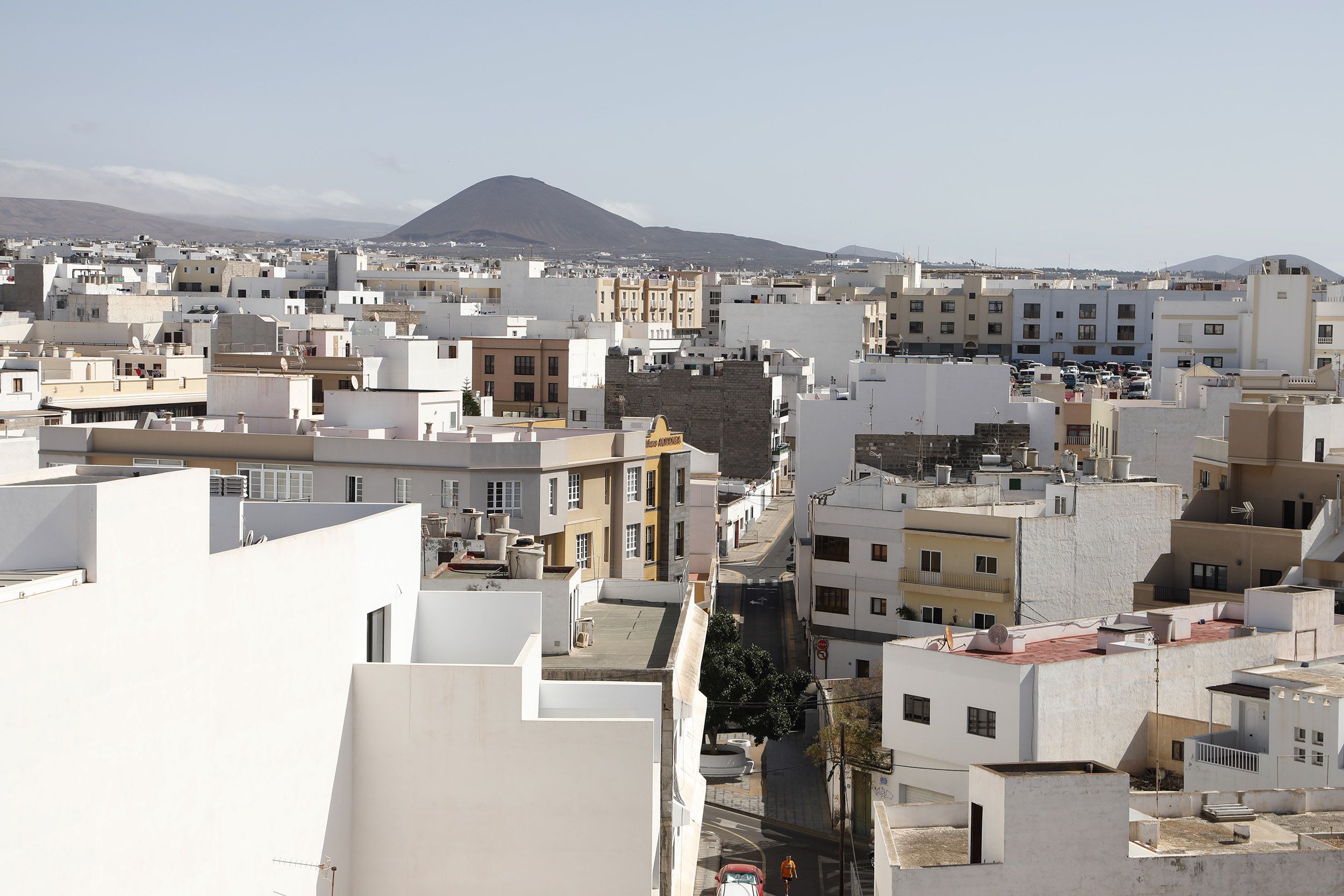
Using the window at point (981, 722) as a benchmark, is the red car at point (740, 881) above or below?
below

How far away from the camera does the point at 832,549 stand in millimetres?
39969

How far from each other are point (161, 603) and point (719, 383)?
214 feet

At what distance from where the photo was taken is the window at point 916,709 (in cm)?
2859

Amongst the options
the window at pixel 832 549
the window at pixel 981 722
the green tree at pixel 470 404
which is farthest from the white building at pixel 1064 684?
the green tree at pixel 470 404

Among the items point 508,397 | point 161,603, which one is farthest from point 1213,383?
point 161,603

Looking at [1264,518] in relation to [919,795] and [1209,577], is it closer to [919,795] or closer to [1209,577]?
[1209,577]

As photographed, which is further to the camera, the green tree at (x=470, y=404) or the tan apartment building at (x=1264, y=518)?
the green tree at (x=470, y=404)

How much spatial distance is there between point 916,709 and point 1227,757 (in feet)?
18.9

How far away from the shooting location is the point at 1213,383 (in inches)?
2211

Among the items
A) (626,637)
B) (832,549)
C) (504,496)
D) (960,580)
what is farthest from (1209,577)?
(626,637)

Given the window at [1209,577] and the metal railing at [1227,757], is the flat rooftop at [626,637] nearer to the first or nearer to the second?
the metal railing at [1227,757]

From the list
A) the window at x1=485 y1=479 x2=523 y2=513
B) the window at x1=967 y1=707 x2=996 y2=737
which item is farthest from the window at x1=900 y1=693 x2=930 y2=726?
A: the window at x1=485 y1=479 x2=523 y2=513

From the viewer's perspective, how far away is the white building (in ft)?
89.8

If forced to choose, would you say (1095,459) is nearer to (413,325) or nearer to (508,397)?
(508,397)
